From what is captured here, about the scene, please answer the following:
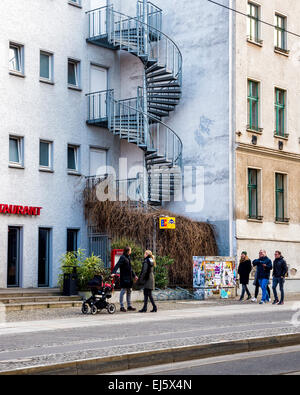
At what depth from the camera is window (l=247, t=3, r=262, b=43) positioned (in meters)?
31.4

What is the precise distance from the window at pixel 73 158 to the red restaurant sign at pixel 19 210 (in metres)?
2.69

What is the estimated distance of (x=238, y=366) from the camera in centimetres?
1073

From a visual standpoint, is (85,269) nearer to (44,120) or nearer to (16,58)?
(44,120)

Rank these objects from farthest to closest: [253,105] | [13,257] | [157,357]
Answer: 1. [253,105]
2. [13,257]
3. [157,357]

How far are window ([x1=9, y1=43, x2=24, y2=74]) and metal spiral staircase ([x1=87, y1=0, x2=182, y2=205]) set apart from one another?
137 inches

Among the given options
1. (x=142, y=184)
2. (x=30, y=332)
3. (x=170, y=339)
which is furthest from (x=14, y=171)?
(x=170, y=339)

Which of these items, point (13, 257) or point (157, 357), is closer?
point (157, 357)

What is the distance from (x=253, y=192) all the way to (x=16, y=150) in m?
10.2

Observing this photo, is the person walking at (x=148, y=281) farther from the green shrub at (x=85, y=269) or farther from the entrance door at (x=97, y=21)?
the entrance door at (x=97, y=21)

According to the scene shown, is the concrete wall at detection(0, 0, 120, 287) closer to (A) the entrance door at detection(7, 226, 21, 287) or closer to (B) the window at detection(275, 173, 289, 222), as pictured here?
(A) the entrance door at detection(7, 226, 21, 287)

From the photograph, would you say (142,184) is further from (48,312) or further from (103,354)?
(103,354)

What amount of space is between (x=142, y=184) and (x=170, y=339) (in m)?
15.2

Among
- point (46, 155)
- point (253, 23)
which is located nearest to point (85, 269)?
point (46, 155)

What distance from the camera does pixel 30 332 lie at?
1512cm
